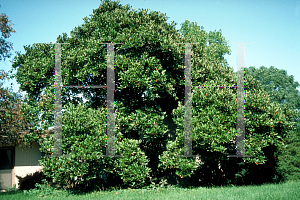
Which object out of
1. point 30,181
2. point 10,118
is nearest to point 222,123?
point 10,118

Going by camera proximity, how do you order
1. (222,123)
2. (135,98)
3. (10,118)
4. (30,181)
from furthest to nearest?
1. (30,181)
2. (10,118)
3. (135,98)
4. (222,123)

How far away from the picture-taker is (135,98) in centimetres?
1116

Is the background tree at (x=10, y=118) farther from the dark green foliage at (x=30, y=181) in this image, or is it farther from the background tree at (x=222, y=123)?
the background tree at (x=222, y=123)

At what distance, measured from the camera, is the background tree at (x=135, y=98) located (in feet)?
31.0

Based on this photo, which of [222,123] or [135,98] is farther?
[135,98]

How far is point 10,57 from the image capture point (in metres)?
12.4

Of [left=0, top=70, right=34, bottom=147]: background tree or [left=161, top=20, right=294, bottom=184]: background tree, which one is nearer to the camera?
[left=161, top=20, right=294, bottom=184]: background tree

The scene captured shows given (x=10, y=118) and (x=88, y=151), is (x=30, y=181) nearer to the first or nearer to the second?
(x=10, y=118)

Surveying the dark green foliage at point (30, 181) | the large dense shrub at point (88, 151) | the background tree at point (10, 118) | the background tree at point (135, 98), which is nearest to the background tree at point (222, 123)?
the background tree at point (135, 98)

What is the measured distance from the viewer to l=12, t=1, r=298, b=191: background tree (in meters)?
9.44

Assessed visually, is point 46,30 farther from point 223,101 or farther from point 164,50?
point 223,101

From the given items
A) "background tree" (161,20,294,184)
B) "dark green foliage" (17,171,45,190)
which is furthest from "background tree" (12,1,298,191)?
"dark green foliage" (17,171,45,190)

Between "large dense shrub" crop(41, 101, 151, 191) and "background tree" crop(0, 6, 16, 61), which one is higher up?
"background tree" crop(0, 6, 16, 61)

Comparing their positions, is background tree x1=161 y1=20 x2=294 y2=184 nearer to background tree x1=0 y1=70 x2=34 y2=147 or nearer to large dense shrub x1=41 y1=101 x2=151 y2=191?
large dense shrub x1=41 y1=101 x2=151 y2=191
